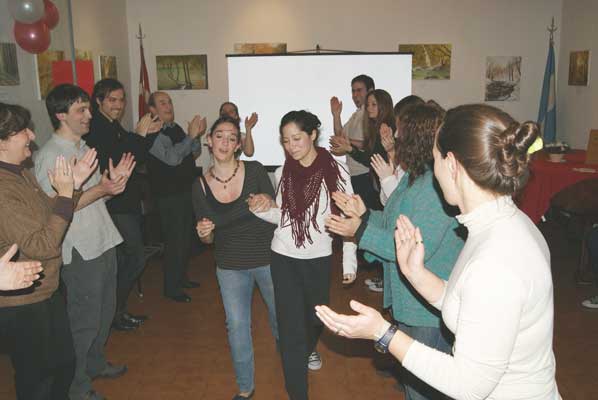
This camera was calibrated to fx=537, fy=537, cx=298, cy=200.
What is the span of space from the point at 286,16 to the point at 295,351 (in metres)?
5.71

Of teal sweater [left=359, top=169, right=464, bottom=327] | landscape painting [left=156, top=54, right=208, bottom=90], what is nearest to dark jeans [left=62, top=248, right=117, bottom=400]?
teal sweater [left=359, top=169, right=464, bottom=327]

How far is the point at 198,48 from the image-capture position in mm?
7547

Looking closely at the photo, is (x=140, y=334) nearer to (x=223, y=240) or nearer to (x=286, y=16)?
(x=223, y=240)

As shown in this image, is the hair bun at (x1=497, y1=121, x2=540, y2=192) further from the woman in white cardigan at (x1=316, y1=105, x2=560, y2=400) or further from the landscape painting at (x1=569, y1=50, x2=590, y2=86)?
the landscape painting at (x1=569, y1=50, x2=590, y2=86)

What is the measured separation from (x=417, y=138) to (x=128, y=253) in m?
2.46

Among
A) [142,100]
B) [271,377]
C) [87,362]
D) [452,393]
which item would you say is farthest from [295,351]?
[142,100]

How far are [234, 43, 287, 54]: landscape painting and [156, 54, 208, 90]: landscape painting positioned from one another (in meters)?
0.50

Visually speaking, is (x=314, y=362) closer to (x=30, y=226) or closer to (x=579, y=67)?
(x=30, y=226)

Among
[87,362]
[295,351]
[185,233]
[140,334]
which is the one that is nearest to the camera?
[295,351]

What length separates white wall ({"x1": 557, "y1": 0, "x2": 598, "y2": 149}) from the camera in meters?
6.60

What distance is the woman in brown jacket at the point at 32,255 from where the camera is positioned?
2166 mm

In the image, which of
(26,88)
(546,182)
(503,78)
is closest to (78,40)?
(26,88)

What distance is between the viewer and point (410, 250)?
1644mm

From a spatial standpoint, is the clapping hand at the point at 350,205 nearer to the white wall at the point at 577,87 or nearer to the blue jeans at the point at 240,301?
the blue jeans at the point at 240,301
